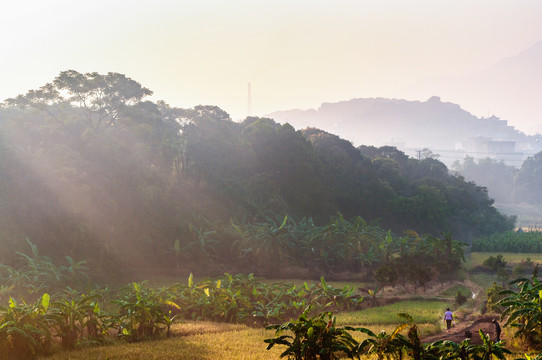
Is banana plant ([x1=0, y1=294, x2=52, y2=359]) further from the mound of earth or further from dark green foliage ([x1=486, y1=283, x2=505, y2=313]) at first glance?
dark green foliage ([x1=486, y1=283, x2=505, y2=313])

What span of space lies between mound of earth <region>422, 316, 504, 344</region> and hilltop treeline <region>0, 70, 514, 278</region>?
2403 cm

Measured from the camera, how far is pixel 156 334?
21531 millimetres

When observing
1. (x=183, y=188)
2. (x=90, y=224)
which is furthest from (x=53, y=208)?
(x=183, y=188)

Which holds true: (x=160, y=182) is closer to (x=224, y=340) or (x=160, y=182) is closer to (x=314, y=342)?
(x=224, y=340)

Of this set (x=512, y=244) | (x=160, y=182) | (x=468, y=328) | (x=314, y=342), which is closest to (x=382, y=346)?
(x=314, y=342)

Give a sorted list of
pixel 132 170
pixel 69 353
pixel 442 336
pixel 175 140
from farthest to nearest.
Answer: pixel 175 140, pixel 132 170, pixel 442 336, pixel 69 353

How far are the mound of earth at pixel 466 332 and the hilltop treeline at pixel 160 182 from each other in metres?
24.0

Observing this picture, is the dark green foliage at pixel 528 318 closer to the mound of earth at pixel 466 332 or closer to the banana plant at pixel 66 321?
the mound of earth at pixel 466 332

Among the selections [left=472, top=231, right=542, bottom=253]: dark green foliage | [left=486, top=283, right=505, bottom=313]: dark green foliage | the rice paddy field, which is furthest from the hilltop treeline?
[left=486, top=283, right=505, bottom=313]: dark green foliage

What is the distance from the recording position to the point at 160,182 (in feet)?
170

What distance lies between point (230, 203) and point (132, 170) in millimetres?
12762

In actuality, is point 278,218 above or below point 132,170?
below

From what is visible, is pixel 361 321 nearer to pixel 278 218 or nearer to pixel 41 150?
pixel 278 218

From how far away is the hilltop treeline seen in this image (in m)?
41.8
